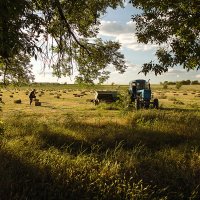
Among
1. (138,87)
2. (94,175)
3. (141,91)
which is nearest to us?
(94,175)

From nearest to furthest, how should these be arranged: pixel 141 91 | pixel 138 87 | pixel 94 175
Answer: pixel 94 175, pixel 141 91, pixel 138 87

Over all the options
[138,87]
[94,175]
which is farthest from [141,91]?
[94,175]

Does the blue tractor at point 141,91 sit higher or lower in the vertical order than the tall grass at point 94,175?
higher

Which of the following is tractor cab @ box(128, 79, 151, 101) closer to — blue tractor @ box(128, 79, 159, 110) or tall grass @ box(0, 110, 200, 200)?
blue tractor @ box(128, 79, 159, 110)

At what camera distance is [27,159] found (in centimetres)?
707

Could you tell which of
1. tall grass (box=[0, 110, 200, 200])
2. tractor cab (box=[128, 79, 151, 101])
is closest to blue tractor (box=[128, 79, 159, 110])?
tractor cab (box=[128, 79, 151, 101])

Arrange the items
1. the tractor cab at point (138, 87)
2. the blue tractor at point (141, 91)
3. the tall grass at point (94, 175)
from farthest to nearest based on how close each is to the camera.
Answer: the tractor cab at point (138, 87) < the blue tractor at point (141, 91) < the tall grass at point (94, 175)

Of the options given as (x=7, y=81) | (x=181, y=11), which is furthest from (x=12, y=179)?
(x=181, y=11)

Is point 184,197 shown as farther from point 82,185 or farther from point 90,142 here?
point 90,142

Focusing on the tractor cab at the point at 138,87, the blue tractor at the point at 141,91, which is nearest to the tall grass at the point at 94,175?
the blue tractor at the point at 141,91

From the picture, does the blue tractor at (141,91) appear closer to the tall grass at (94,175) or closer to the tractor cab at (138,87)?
the tractor cab at (138,87)

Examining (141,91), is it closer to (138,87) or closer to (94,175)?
(138,87)

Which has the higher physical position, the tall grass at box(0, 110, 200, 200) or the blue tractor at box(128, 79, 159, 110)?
the blue tractor at box(128, 79, 159, 110)

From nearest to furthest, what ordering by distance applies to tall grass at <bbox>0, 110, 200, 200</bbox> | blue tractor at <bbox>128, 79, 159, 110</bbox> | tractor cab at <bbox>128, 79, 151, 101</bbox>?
tall grass at <bbox>0, 110, 200, 200</bbox>
blue tractor at <bbox>128, 79, 159, 110</bbox>
tractor cab at <bbox>128, 79, 151, 101</bbox>
